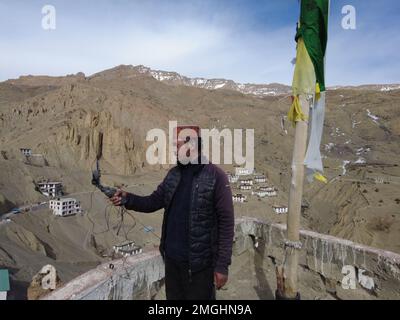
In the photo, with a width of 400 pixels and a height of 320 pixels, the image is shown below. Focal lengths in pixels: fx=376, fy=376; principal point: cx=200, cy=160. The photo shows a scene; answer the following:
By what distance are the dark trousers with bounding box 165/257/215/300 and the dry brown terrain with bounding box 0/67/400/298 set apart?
3.49 m

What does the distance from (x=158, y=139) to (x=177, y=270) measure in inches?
2514

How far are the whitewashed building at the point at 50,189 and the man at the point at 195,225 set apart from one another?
40329 mm

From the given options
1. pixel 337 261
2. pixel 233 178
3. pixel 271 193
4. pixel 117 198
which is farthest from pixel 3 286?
pixel 233 178

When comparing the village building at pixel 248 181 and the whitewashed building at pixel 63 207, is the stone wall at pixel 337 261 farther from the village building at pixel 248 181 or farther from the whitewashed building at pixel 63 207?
the village building at pixel 248 181

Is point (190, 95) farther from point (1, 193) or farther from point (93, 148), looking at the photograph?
point (1, 193)

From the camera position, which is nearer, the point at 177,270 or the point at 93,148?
the point at 177,270

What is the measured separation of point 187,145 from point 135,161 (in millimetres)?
57734

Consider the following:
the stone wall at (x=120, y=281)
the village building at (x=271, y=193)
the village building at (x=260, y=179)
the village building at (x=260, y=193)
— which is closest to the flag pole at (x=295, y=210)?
the stone wall at (x=120, y=281)

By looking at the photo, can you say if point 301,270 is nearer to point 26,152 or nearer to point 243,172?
point 26,152

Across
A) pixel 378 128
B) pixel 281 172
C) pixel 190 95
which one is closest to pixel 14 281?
pixel 281 172

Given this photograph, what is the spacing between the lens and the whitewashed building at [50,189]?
4026 cm

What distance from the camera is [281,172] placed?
60.9 metres

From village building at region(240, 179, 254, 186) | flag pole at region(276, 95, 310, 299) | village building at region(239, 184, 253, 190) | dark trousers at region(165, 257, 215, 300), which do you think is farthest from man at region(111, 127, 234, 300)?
village building at region(240, 179, 254, 186)
